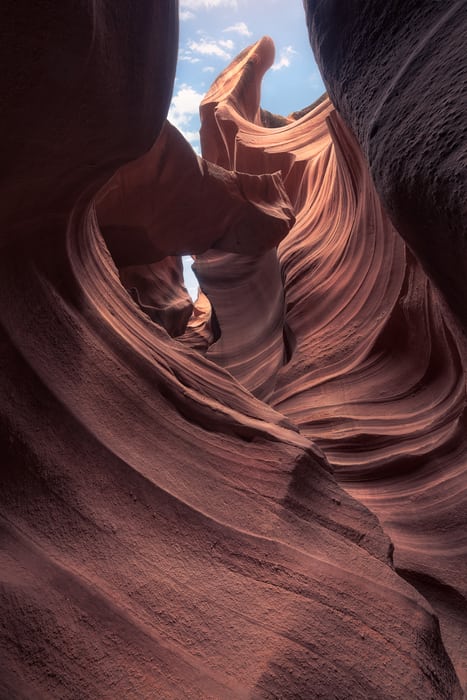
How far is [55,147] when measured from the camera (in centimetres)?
144

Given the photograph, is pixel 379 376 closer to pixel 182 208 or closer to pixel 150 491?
pixel 182 208

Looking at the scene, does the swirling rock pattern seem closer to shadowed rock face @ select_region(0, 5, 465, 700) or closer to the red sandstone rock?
shadowed rock face @ select_region(0, 5, 465, 700)

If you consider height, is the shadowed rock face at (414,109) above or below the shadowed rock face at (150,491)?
above

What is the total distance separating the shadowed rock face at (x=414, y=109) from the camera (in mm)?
1285

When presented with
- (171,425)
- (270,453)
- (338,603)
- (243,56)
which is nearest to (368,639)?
(338,603)

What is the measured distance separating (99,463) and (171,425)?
402 millimetres

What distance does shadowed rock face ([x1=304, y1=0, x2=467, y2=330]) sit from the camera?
1.29 metres

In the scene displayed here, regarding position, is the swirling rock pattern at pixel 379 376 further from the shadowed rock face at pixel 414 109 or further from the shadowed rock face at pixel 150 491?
the shadowed rock face at pixel 414 109

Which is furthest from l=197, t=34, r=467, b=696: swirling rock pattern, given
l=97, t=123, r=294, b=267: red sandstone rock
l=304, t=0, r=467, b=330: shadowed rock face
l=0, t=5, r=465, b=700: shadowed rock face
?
l=97, t=123, r=294, b=267: red sandstone rock

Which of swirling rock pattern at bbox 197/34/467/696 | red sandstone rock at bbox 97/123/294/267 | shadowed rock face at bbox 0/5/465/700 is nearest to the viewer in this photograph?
shadowed rock face at bbox 0/5/465/700

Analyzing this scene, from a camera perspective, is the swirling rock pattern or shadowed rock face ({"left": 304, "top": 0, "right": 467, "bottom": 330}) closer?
shadowed rock face ({"left": 304, "top": 0, "right": 467, "bottom": 330})

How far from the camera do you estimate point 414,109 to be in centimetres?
139

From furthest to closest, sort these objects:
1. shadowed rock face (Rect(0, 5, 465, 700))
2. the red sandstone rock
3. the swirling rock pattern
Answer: the red sandstone rock < the swirling rock pattern < shadowed rock face (Rect(0, 5, 465, 700))

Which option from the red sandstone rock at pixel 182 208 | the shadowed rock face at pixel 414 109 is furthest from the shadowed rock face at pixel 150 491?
the red sandstone rock at pixel 182 208
